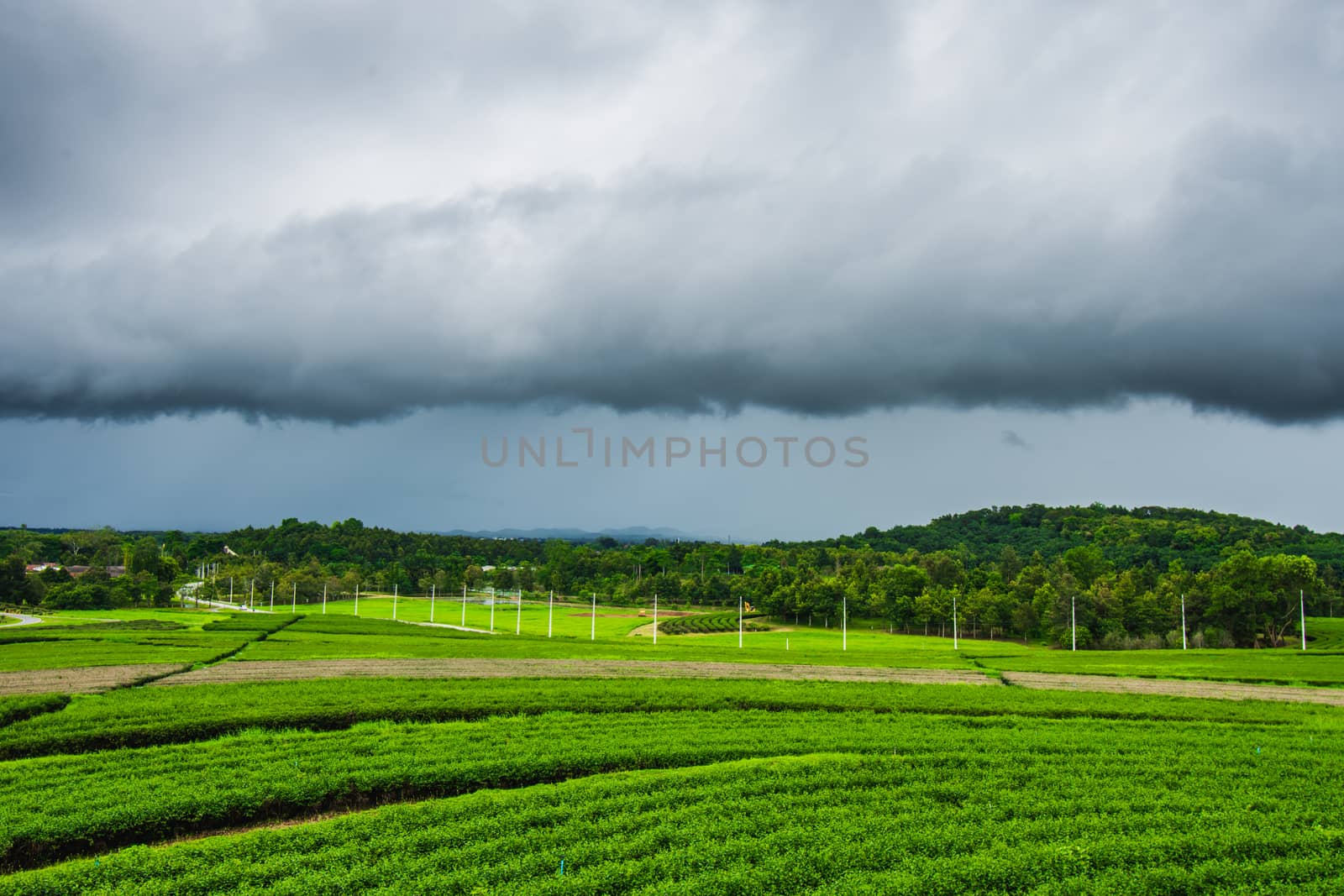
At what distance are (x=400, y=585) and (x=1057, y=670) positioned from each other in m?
126

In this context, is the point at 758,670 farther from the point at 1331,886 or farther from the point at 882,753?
the point at 1331,886

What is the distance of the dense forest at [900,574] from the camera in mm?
78875

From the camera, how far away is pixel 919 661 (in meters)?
47.1

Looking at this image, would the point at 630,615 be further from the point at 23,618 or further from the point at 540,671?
the point at 540,671

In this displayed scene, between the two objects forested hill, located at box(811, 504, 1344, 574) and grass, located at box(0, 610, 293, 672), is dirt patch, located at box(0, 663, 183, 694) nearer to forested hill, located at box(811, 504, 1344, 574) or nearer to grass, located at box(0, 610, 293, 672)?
grass, located at box(0, 610, 293, 672)

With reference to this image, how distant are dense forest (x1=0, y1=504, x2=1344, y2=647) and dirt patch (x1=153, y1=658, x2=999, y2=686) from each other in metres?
47.3

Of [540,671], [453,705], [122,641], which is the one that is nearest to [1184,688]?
[540,671]

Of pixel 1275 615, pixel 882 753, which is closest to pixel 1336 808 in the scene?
pixel 882 753

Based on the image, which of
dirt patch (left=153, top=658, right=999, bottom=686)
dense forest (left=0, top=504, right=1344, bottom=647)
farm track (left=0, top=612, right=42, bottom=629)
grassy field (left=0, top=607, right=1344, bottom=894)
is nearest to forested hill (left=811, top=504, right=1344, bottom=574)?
dense forest (left=0, top=504, right=1344, bottom=647)

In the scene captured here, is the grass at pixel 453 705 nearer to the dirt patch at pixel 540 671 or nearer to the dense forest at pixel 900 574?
the dirt patch at pixel 540 671

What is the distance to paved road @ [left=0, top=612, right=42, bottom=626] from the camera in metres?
74.2

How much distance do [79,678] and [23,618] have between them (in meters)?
65.4

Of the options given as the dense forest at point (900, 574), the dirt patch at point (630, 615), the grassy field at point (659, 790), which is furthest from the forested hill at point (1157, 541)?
the grassy field at point (659, 790)

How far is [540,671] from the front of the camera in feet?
122
